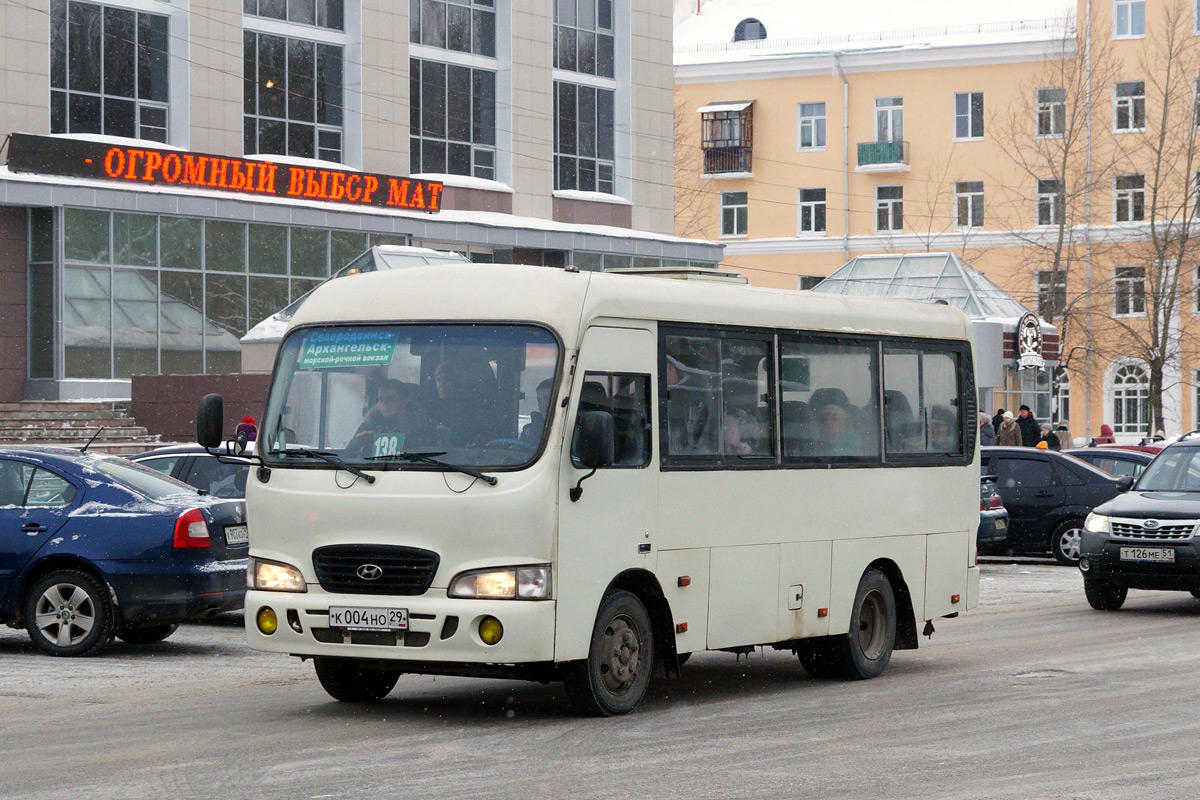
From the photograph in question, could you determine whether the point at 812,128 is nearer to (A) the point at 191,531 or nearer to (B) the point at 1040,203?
(B) the point at 1040,203

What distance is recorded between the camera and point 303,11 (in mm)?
38844

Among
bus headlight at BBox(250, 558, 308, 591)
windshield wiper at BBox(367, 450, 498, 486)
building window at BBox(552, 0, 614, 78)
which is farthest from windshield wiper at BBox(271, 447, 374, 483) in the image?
building window at BBox(552, 0, 614, 78)

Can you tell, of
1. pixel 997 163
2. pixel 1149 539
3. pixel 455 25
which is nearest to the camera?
pixel 1149 539

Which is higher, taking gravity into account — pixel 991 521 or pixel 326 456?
pixel 326 456

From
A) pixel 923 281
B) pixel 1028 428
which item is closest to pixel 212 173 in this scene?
pixel 1028 428

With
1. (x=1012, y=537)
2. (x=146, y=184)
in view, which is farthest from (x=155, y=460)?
(x=146, y=184)

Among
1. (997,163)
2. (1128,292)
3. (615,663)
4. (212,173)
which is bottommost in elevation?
(615,663)

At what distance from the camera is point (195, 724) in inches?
391

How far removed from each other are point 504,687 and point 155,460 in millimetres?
6119

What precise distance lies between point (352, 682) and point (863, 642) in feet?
11.7

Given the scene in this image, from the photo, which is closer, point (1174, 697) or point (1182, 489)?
point (1174, 697)

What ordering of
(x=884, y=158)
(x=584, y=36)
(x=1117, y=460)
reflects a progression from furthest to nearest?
1. (x=884, y=158)
2. (x=584, y=36)
3. (x=1117, y=460)

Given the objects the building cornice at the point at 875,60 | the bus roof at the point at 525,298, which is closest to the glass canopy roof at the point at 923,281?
the building cornice at the point at 875,60

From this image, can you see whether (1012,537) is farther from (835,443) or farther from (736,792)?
(736,792)
